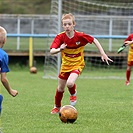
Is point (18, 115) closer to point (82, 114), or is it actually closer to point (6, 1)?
point (82, 114)

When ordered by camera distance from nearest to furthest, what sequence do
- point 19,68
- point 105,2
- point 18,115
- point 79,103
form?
Answer: point 18,115, point 79,103, point 19,68, point 105,2

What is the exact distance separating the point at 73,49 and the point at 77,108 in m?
1.18

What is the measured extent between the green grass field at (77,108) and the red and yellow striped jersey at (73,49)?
30.4 inches

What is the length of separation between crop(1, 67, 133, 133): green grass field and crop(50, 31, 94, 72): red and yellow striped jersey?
771 mm

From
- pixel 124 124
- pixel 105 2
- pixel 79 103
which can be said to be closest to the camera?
pixel 124 124

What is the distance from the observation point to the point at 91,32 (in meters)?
23.7

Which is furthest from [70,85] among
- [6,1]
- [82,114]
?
[6,1]

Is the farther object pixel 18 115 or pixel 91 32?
pixel 91 32

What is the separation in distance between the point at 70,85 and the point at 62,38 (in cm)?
79

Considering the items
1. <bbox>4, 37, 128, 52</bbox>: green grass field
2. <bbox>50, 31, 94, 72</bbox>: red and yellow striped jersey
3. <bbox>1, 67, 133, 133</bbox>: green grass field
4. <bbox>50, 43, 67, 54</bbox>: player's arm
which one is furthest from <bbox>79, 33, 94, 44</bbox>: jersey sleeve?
<bbox>4, 37, 128, 52</bbox>: green grass field

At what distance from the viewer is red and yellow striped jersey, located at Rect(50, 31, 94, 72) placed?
8816 millimetres

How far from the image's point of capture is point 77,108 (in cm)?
956

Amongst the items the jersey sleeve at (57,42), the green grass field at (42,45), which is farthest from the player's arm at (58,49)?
the green grass field at (42,45)

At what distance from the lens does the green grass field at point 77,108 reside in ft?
23.4
